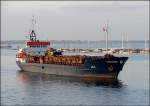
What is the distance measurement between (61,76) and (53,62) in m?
3.19

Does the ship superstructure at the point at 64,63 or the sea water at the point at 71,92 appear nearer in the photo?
the sea water at the point at 71,92

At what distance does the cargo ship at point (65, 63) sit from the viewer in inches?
2237

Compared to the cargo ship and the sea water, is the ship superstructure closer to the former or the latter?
the cargo ship

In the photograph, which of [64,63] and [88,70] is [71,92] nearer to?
[88,70]

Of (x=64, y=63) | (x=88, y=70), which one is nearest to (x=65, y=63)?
(x=64, y=63)

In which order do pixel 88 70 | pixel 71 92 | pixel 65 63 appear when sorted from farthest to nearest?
pixel 65 63, pixel 88 70, pixel 71 92

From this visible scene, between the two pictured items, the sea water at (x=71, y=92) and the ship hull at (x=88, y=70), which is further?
the ship hull at (x=88, y=70)

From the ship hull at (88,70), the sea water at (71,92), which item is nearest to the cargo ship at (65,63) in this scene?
the ship hull at (88,70)

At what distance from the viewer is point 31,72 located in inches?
2734

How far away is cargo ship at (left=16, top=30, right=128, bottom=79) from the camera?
56.8 metres

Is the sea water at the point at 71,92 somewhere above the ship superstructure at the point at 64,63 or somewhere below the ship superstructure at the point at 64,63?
below

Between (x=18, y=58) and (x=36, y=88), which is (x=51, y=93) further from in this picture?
(x=18, y=58)

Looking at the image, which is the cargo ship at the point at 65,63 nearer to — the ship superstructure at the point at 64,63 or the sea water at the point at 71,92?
the ship superstructure at the point at 64,63

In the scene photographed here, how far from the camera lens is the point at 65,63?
61656mm
